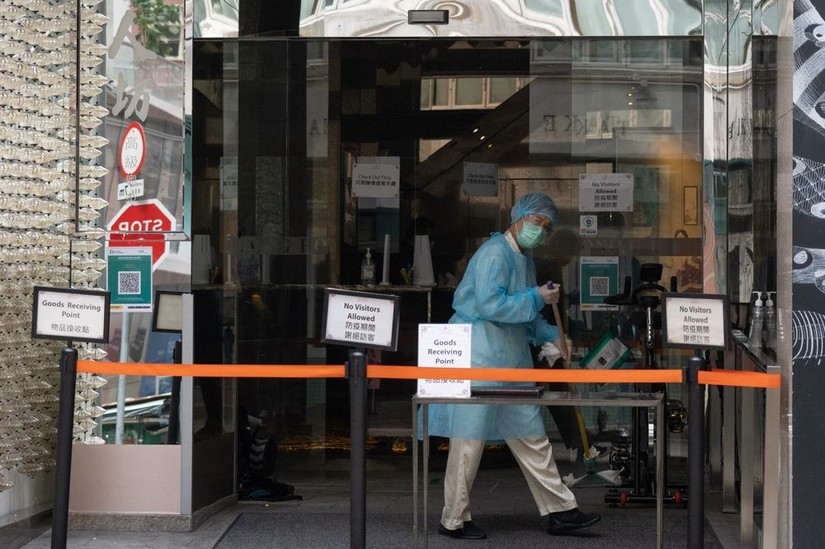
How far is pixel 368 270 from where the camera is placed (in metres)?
8.59

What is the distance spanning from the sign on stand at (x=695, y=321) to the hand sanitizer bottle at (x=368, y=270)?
11.3 ft

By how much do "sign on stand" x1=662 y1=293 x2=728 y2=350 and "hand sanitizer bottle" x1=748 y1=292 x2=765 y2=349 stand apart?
570 millimetres

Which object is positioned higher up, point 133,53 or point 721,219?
point 133,53

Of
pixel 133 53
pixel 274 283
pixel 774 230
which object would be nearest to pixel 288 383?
pixel 274 283

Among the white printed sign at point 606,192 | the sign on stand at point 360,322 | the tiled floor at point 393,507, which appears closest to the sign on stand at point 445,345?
the sign on stand at point 360,322

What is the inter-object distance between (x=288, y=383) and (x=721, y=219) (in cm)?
325

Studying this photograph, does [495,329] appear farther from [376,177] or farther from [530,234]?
[376,177]

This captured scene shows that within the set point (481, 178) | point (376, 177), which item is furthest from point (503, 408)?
point (376, 177)

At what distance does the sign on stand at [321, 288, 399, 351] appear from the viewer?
545cm

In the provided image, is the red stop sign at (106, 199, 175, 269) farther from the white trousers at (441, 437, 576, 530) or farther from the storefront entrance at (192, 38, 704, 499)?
the white trousers at (441, 437, 576, 530)

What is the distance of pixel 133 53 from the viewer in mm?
6586

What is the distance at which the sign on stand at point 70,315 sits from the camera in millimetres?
5625

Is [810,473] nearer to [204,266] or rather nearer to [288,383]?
[204,266]

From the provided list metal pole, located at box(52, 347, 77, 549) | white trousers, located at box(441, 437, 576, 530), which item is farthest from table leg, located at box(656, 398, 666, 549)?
metal pole, located at box(52, 347, 77, 549)
